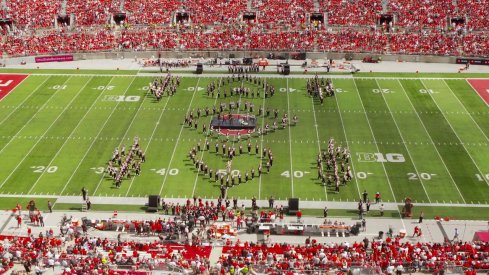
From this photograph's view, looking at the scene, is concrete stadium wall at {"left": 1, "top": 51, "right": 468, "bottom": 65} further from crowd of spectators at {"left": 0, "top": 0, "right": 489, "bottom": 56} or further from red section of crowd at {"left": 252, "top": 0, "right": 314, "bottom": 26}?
red section of crowd at {"left": 252, "top": 0, "right": 314, "bottom": 26}

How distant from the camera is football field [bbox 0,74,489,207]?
39.4 meters

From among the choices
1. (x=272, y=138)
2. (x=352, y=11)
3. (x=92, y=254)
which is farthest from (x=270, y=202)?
(x=352, y=11)

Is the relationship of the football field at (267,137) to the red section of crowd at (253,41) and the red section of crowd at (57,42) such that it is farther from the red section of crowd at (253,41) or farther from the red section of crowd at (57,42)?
the red section of crowd at (253,41)

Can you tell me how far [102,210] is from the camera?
37.1 metres

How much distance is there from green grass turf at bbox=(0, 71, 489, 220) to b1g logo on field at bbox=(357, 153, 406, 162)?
14cm

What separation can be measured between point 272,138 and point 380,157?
733cm

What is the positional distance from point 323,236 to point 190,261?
7.58m

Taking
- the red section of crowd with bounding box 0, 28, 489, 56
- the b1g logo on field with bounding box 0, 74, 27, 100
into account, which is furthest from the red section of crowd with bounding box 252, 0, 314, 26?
the b1g logo on field with bounding box 0, 74, 27, 100

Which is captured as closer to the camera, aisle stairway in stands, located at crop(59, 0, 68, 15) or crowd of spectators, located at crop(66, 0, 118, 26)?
crowd of spectators, located at crop(66, 0, 118, 26)

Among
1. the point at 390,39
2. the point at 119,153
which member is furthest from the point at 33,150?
the point at 390,39

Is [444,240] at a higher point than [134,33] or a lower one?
lower

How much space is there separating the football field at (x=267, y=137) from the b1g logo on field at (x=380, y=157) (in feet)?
0.22

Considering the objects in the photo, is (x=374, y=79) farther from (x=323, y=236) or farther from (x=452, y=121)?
(x=323, y=236)

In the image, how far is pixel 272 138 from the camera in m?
45.4
